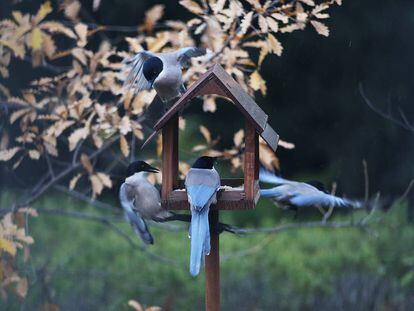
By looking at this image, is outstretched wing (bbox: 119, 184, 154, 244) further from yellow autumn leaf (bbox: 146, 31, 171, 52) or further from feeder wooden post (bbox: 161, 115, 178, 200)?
yellow autumn leaf (bbox: 146, 31, 171, 52)

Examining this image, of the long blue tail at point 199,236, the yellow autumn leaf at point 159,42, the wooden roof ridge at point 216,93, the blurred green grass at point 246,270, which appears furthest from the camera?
the blurred green grass at point 246,270

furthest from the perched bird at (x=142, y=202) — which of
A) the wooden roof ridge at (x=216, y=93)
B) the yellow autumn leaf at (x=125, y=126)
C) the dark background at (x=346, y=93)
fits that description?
the dark background at (x=346, y=93)

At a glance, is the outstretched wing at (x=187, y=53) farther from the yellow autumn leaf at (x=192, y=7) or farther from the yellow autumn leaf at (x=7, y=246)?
the yellow autumn leaf at (x=7, y=246)

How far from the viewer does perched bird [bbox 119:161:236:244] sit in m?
2.48

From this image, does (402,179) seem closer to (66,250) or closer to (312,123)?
(312,123)

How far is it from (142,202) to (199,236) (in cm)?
42

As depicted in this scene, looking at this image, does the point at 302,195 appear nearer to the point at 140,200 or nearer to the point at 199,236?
the point at 140,200

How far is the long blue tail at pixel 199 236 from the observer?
2098mm

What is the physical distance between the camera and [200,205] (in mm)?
2160

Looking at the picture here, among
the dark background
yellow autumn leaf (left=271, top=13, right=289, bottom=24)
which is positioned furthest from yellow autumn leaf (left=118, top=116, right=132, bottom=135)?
the dark background

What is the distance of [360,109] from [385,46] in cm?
50

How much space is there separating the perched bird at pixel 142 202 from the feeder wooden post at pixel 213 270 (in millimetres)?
25

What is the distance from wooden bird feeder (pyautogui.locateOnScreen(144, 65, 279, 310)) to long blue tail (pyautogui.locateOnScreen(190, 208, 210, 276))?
0.11 meters

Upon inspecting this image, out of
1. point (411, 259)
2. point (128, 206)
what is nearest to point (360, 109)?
point (411, 259)
